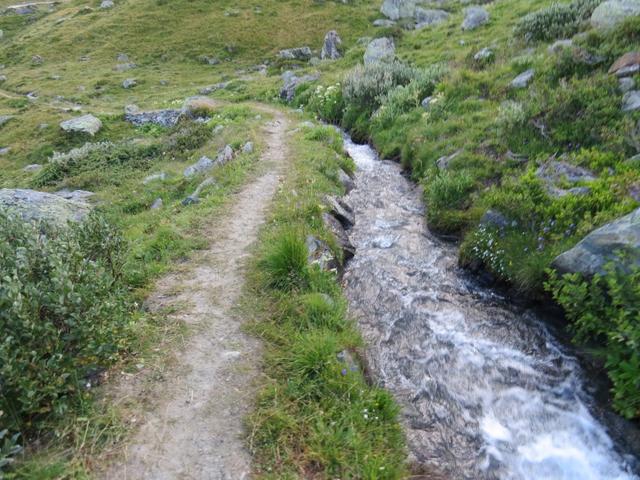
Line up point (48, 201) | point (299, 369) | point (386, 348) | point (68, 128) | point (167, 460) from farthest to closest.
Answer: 1. point (68, 128)
2. point (48, 201)
3. point (386, 348)
4. point (299, 369)
5. point (167, 460)

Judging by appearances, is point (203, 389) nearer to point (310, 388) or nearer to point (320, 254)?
point (310, 388)

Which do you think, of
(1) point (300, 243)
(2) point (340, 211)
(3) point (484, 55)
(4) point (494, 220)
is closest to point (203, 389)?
(1) point (300, 243)

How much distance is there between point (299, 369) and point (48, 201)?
11.0 m

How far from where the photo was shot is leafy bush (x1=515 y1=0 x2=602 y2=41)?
651 inches

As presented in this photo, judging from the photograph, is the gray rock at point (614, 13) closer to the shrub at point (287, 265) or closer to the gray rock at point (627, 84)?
the gray rock at point (627, 84)

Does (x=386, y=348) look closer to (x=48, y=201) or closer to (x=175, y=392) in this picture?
(x=175, y=392)

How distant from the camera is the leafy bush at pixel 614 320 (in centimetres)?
562

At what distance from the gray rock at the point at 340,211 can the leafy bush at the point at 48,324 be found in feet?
20.6

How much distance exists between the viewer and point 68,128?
25766 mm

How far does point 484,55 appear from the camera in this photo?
60.3 feet

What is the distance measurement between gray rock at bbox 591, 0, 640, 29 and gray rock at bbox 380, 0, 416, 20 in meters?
34.9

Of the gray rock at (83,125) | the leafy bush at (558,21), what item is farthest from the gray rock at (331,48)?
the leafy bush at (558,21)

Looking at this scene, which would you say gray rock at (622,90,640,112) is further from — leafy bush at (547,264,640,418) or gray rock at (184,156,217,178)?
gray rock at (184,156,217,178)

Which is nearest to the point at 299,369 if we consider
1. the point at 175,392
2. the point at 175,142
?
the point at 175,392
